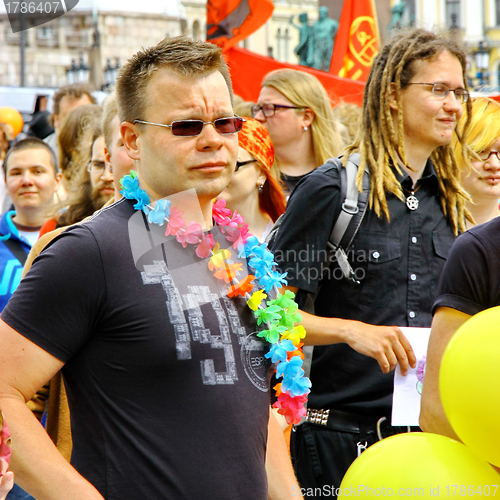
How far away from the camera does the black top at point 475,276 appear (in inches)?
80.3

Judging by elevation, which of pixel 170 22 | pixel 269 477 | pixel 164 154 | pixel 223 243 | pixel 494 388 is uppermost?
pixel 170 22

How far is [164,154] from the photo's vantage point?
1992 millimetres

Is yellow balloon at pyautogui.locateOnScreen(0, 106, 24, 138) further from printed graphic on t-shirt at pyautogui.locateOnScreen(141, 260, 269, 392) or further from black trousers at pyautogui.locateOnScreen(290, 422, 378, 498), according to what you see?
printed graphic on t-shirt at pyautogui.locateOnScreen(141, 260, 269, 392)

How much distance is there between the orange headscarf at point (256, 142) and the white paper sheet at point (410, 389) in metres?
1.66

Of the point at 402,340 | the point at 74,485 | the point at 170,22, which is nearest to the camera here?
the point at 74,485

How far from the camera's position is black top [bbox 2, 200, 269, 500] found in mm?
1729

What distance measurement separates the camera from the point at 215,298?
1.93m

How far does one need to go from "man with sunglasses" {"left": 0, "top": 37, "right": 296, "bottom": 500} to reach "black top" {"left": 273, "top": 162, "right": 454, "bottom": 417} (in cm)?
84

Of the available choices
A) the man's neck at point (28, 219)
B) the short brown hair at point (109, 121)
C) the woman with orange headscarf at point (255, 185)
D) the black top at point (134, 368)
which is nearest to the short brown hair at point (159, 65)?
the black top at point (134, 368)

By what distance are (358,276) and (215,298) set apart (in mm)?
1018

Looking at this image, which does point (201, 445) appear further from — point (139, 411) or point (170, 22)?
point (170, 22)

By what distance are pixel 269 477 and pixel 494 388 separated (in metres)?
0.74

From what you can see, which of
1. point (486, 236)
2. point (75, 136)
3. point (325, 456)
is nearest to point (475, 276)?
point (486, 236)

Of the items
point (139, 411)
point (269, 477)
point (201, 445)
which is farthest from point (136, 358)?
point (269, 477)
